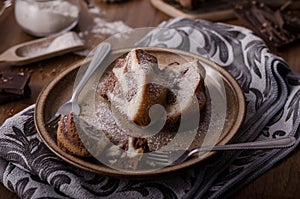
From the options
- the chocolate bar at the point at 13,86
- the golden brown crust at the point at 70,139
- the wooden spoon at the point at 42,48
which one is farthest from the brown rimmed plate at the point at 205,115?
the wooden spoon at the point at 42,48

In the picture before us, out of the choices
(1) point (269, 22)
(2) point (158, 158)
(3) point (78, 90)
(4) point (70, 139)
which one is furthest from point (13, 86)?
(1) point (269, 22)

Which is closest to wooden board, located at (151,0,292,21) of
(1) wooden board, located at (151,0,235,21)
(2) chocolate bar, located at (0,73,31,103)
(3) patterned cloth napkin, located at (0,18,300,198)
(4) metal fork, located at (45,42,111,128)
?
(1) wooden board, located at (151,0,235,21)

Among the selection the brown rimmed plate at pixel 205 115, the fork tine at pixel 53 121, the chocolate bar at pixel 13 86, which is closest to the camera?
the brown rimmed plate at pixel 205 115

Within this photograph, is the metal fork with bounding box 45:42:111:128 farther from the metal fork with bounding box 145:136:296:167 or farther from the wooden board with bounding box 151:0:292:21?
the wooden board with bounding box 151:0:292:21

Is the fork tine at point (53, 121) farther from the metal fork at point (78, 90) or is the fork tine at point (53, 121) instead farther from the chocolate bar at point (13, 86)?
the chocolate bar at point (13, 86)

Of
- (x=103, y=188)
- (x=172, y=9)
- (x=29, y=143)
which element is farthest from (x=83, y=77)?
(x=172, y=9)

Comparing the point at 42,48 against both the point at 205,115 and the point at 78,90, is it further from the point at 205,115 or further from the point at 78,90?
the point at 205,115
